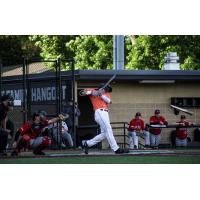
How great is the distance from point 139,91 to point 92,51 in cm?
1626

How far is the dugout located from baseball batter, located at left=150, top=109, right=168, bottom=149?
5.06ft

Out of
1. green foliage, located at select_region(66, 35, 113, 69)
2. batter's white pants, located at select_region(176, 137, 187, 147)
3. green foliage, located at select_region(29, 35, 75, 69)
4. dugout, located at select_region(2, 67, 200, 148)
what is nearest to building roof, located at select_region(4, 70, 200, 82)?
dugout, located at select_region(2, 67, 200, 148)

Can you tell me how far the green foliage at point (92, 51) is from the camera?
4688 cm

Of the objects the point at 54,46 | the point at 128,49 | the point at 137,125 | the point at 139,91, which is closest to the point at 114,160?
the point at 137,125

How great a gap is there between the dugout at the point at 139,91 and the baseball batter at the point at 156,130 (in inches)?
60.7

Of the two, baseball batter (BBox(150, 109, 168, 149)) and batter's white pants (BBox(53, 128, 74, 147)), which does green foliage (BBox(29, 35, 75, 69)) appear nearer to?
baseball batter (BBox(150, 109, 168, 149))

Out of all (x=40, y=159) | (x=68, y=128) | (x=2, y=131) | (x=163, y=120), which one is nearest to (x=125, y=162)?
(x=40, y=159)

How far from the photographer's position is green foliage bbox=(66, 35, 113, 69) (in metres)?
46.9

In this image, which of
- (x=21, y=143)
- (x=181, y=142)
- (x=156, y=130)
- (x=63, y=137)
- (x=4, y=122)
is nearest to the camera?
(x=21, y=143)

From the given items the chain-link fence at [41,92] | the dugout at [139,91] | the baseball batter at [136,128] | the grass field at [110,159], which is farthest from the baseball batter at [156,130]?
the grass field at [110,159]

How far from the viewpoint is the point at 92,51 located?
157 feet

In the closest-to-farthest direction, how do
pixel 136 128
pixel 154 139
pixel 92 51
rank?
pixel 136 128
pixel 154 139
pixel 92 51

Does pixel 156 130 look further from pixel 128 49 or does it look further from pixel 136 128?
pixel 128 49

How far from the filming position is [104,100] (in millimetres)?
20891
